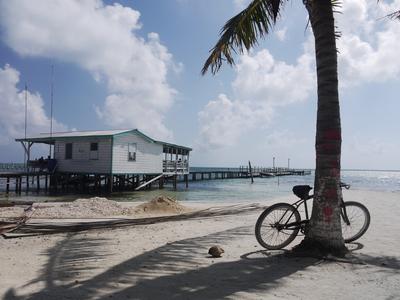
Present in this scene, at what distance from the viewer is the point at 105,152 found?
2969 cm

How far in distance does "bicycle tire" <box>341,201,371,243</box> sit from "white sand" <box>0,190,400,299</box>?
228 millimetres

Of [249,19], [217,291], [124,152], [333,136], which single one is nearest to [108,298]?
[217,291]

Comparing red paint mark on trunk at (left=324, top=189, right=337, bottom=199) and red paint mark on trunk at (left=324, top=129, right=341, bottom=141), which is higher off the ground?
red paint mark on trunk at (left=324, top=129, right=341, bottom=141)

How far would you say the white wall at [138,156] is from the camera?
30.0 meters

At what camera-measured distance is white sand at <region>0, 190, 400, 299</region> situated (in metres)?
4.43

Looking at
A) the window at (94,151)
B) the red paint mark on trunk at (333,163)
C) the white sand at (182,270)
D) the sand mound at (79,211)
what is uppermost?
the window at (94,151)

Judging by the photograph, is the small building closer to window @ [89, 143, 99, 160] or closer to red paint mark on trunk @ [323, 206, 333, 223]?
window @ [89, 143, 99, 160]

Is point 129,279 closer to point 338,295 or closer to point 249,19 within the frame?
point 338,295

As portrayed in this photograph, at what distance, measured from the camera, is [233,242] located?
7.46m

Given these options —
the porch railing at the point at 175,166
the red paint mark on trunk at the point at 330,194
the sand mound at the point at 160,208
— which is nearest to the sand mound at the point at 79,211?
the sand mound at the point at 160,208

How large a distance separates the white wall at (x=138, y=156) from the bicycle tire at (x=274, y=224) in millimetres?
23843

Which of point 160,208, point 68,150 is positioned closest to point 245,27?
point 160,208

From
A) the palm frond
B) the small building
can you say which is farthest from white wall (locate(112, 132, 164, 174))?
the palm frond

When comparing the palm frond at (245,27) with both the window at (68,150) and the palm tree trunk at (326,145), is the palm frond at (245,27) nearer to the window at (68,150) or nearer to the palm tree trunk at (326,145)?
the palm tree trunk at (326,145)
